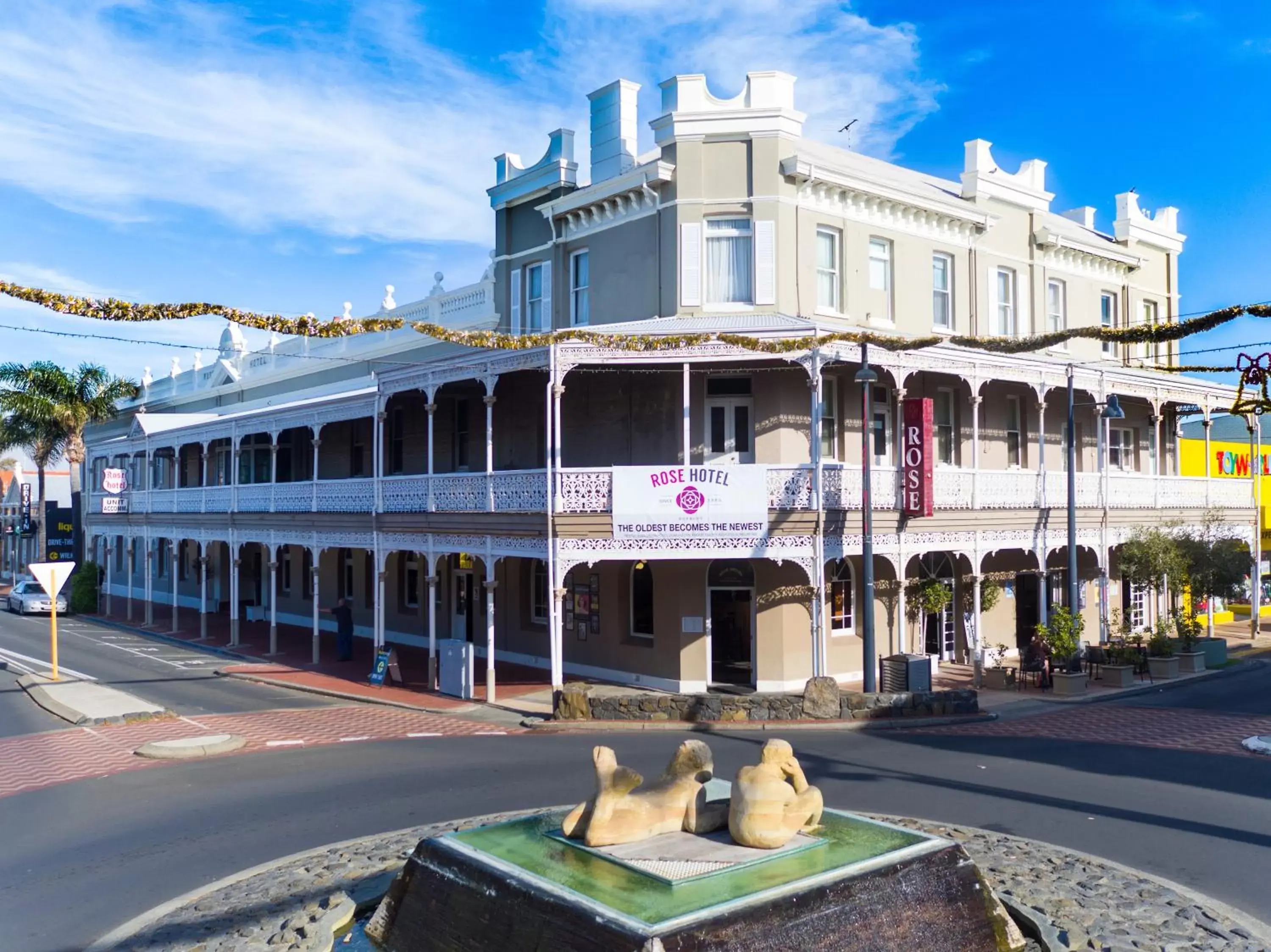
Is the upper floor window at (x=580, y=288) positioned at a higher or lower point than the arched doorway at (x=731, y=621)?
higher

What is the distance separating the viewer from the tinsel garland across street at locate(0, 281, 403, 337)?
12.0 meters

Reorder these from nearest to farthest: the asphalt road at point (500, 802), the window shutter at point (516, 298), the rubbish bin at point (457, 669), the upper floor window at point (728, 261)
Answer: the asphalt road at point (500, 802) < the rubbish bin at point (457, 669) < the upper floor window at point (728, 261) < the window shutter at point (516, 298)

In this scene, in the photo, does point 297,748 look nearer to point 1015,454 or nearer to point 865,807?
point 865,807

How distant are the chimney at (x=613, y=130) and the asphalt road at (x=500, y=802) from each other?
14.1 metres

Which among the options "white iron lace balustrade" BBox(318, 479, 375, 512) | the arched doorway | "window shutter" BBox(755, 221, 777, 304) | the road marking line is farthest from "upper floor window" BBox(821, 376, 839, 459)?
the road marking line

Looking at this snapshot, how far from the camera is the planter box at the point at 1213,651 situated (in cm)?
2458

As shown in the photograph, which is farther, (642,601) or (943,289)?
(943,289)

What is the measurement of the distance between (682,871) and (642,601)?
15259mm

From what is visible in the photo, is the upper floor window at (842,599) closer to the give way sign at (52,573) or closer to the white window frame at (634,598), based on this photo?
the white window frame at (634,598)

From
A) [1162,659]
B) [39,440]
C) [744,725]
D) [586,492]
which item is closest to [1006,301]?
[1162,659]

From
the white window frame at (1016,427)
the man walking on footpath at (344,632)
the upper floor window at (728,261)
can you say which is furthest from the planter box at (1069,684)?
the man walking on footpath at (344,632)

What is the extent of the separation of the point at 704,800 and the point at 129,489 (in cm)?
3675

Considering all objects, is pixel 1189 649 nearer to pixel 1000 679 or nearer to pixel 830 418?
pixel 1000 679

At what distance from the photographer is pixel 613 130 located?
2531 cm
